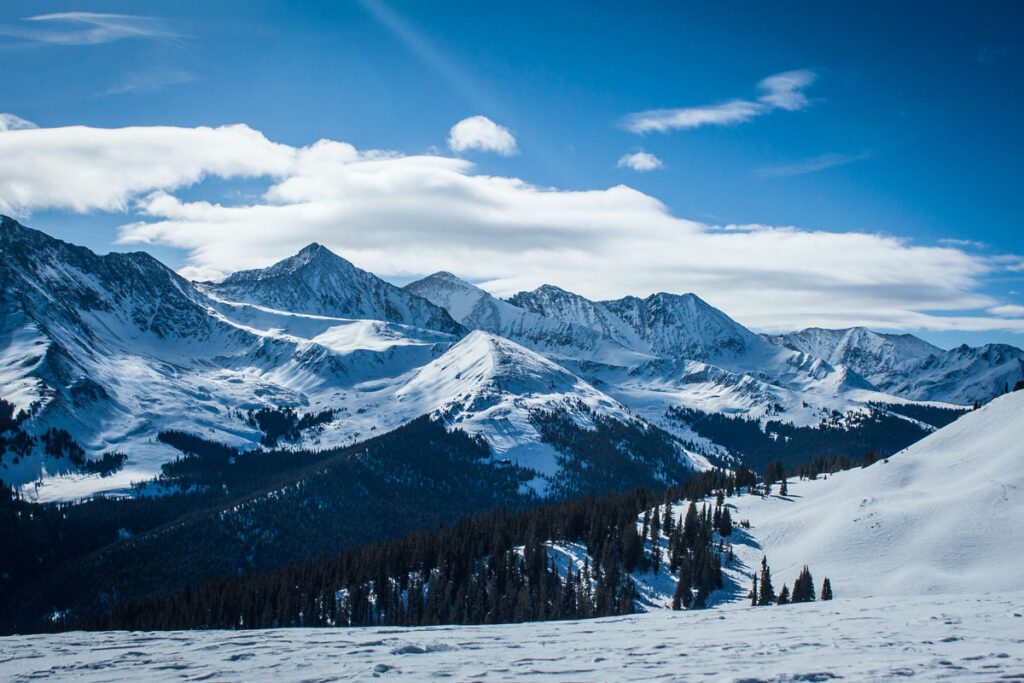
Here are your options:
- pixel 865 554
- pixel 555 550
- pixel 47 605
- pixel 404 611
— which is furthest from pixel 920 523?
pixel 47 605

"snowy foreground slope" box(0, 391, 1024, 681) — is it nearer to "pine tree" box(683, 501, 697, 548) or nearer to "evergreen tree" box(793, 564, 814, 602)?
"evergreen tree" box(793, 564, 814, 602)

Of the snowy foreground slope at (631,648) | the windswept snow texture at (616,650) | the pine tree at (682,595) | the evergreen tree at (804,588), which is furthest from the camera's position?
the pine tree at (682,595)

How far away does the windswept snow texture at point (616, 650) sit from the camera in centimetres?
2762

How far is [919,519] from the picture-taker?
351 ft

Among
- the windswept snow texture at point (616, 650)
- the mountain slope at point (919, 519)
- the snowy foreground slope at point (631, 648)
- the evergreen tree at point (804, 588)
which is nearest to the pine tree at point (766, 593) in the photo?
the evergreen tree at point (804, 588)

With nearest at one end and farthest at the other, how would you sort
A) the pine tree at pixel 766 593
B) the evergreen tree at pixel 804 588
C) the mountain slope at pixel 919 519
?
the mountain slope at pixel 919 519, the evergreen tree at pixel 804 588, the pine tree at pixel 766 593

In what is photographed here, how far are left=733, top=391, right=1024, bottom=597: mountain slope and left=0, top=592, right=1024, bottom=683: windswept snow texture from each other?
1960 inches

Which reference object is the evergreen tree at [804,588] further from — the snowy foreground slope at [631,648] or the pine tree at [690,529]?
the pine tree at [690,529]

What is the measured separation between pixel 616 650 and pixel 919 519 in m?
94.7

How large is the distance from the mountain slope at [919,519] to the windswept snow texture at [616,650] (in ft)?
163

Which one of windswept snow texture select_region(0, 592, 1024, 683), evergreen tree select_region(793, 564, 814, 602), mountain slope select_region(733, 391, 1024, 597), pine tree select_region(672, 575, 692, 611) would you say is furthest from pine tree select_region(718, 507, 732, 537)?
windswept snow texture select_region(0, 592, 1024, 683)

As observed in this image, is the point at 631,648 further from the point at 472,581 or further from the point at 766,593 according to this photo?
the point at 472,581

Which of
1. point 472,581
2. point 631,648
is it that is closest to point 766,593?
point 472,581

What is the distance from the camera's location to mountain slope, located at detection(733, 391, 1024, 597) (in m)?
91.8
